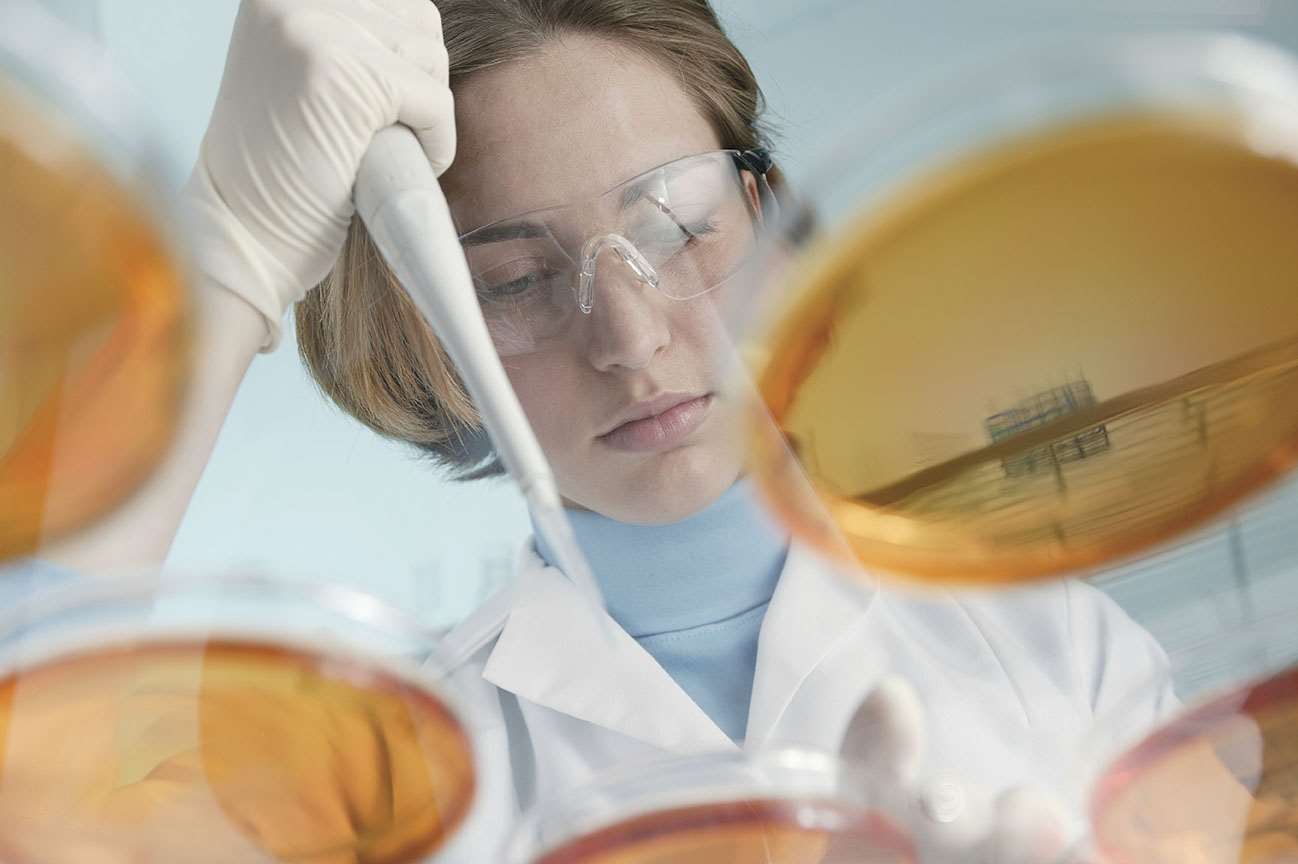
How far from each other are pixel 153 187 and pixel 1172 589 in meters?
0.30

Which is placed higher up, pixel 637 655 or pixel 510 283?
pixel 510 283

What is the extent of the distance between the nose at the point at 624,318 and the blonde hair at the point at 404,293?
18 centimetres

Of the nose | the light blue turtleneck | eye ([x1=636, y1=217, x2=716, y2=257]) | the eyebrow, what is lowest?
the light blue turtleneck

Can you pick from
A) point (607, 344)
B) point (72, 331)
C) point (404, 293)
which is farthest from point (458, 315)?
point (404, 293)

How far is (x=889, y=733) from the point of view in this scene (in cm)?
38

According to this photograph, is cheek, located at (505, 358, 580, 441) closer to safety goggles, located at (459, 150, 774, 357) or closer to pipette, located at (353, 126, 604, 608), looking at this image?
safety goggles, located at (459, 150, 774, 357)

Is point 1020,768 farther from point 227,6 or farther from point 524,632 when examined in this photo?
point 227,6

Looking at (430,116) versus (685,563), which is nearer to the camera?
(430,116)

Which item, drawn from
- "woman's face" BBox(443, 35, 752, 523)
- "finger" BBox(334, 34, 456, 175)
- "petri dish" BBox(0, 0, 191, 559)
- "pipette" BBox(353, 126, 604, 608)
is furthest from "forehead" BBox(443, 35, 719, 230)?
"petri dish" BBox(0, 0, 191, 559)

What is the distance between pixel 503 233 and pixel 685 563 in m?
0.27

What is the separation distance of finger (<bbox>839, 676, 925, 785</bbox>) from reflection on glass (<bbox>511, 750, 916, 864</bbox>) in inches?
2.1

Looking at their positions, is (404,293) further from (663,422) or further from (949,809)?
(949,809)

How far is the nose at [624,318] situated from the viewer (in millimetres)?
630

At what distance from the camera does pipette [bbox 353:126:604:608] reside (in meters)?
0.40
